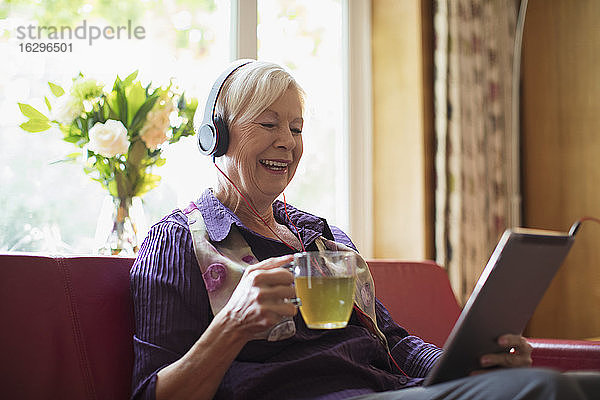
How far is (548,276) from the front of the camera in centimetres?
111

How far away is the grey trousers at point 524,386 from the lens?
36.2 inches

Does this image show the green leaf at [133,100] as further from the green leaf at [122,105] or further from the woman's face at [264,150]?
the woman's face at [264,150]

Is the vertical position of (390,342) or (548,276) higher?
(548,276)

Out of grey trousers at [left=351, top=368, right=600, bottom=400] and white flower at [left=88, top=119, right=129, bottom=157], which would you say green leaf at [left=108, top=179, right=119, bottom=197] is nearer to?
white flower at [left=88, top=119, right=129, bottom=157]

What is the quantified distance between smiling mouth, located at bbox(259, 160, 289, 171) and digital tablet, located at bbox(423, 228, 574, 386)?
2.18ft

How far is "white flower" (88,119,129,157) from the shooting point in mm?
1759

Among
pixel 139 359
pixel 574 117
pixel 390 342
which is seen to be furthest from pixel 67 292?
pixel 574 117

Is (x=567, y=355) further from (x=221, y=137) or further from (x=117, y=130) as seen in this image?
(x=117, y=130)

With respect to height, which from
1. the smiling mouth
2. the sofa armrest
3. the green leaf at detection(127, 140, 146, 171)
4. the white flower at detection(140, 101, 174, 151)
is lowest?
the sofa armrest

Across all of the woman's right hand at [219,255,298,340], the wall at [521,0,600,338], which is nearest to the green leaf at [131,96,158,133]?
the woman's right hand at [219,255,298,340]

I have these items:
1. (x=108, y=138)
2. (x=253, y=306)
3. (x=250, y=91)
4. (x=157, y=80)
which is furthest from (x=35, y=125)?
(x=253, y=306)

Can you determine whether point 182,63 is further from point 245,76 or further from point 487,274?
point 487,274

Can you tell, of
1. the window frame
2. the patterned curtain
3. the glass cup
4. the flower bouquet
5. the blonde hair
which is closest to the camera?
the glass cup

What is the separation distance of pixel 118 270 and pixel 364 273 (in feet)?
1.99
